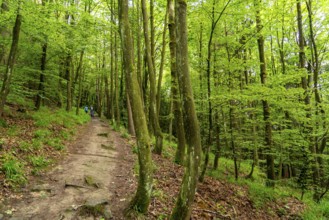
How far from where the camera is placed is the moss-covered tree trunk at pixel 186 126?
442cm

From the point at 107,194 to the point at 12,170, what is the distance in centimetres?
262

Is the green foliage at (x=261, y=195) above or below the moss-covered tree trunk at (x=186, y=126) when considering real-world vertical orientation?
below

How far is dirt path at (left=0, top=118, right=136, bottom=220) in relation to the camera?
4.77m

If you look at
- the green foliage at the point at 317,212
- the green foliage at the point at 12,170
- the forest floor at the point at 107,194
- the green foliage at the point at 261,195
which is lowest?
the green foliage at the point at 317,212

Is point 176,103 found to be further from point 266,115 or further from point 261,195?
point 261,195

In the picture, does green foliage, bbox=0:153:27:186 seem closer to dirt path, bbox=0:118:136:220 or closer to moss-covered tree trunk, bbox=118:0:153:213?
dirt path, bbox=0:118:136:220

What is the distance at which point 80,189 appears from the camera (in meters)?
6.01

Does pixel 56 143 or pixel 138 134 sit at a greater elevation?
pixel 138 134

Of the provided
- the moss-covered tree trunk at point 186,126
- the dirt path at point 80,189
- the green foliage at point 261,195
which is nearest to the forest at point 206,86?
the moss-covered tree trunk at point 186,126

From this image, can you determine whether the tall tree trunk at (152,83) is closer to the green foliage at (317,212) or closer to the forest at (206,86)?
the forest at (206,86)

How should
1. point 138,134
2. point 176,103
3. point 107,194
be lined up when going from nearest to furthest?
point 138,134, point 107,194, point 176,103

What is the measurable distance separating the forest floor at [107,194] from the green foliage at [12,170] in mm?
287

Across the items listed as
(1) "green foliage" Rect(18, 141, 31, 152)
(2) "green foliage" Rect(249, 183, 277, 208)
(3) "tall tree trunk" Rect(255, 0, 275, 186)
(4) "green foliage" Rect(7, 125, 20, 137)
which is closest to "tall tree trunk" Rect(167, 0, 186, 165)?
(2) "green foliage" Rect(249, 183, 277, 208)

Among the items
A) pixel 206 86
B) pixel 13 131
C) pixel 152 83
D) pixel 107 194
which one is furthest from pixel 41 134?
pixel 206 86
